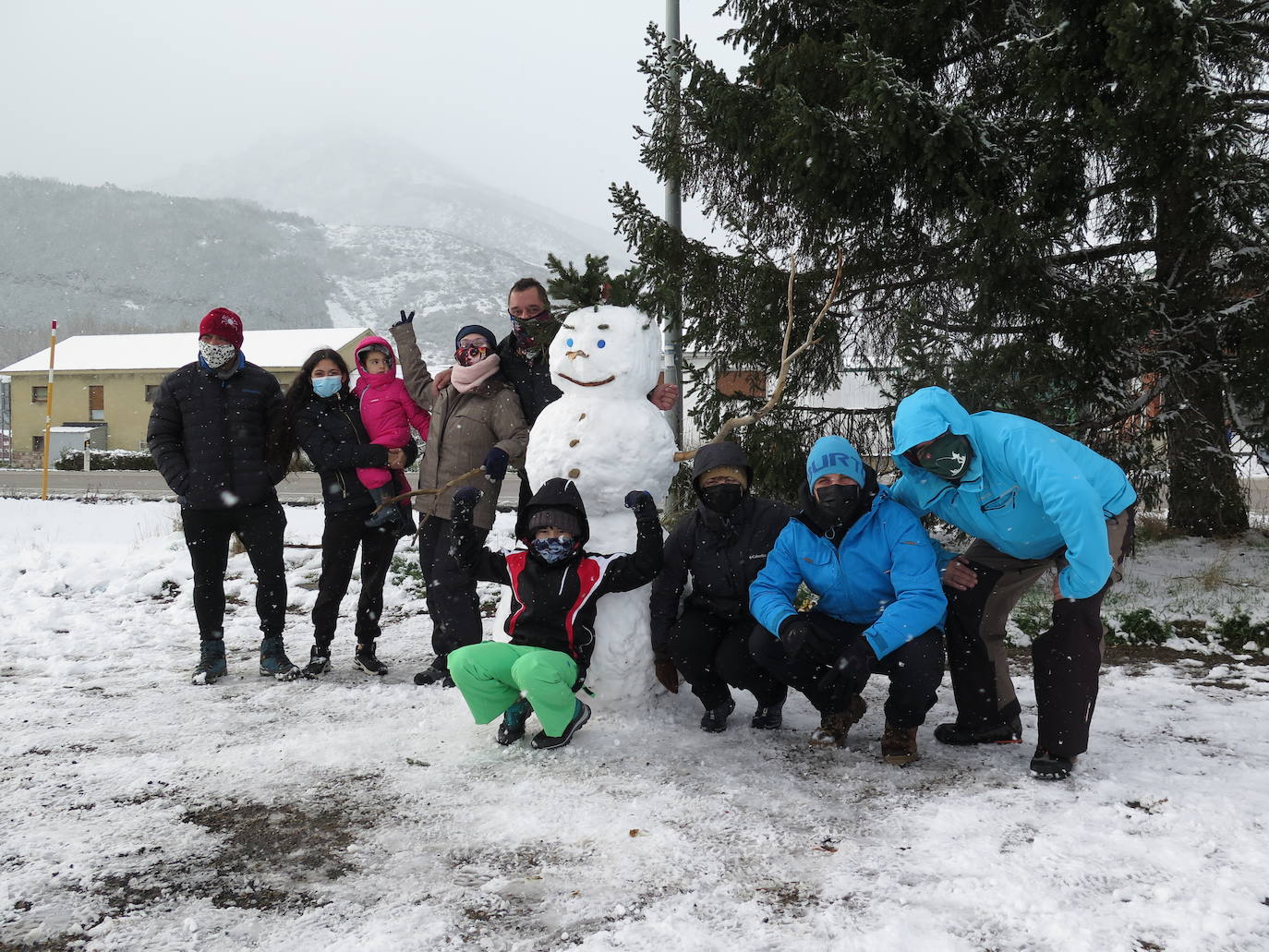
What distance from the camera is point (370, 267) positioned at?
14500cm

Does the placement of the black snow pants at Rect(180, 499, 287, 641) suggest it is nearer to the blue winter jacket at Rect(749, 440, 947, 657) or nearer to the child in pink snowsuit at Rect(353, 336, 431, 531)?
the child in pink snowsuit at Rect(353, 336, 431, 531)

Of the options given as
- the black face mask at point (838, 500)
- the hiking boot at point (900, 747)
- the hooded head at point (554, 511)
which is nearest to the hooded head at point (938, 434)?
the black face mask at point (838, 500)

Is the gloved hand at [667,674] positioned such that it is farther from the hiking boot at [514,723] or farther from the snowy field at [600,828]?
the hiking boot at [514,723]

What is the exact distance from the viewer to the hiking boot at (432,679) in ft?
13.7

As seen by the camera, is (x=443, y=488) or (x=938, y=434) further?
(x=443, y=488)

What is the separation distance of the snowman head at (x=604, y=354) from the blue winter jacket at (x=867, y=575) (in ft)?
3.07

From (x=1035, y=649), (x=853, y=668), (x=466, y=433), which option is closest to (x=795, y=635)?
(x=853, y=668)

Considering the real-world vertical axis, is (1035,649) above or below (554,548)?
below

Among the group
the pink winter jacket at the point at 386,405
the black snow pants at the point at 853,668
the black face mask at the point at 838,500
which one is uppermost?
the pink winter jacket at the point at 386,405

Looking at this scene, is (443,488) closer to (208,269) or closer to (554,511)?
(554,511)

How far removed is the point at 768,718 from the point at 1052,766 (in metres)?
1.06

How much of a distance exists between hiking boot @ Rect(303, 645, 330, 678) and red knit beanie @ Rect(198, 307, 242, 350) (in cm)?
161

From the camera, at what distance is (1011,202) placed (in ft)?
18.0

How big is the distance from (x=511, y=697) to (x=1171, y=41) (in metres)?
4.74
